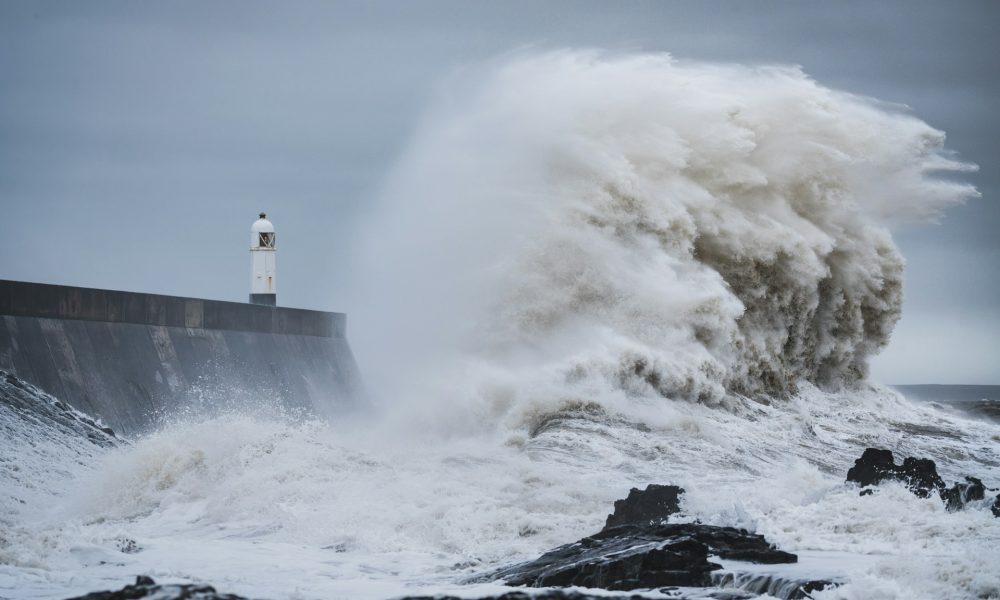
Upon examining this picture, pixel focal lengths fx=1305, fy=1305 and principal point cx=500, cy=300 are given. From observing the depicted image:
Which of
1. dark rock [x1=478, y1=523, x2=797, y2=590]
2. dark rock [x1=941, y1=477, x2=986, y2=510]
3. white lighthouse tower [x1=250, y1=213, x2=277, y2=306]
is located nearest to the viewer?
dark rock [x1=478, y1=523, x2=797, y2=590]

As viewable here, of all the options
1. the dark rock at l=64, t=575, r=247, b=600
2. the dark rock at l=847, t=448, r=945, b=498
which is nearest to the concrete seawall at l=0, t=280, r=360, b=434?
the dark rock at l=64, t=575, r=247, b=600

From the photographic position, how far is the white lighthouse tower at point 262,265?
1778 cm

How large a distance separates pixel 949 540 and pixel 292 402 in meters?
9.17

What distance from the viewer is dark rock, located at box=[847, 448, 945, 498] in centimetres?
1005

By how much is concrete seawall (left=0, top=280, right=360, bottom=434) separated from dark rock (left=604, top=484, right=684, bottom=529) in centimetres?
537

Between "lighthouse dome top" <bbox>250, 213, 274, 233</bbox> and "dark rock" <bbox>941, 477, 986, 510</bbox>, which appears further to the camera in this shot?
"lighthouse dome top" <bbox>250, 213, 274, 233</bbox>

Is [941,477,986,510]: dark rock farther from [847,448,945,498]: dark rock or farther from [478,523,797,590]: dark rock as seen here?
[478,523,797,590]: dark rock

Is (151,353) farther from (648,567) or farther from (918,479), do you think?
(918,479)

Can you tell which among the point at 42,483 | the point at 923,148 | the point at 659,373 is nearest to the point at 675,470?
the point at 659,373

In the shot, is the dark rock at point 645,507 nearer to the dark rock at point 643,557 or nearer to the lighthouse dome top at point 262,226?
the dark rock at point 643,557

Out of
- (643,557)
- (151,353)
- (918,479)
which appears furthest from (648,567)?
(151,353)

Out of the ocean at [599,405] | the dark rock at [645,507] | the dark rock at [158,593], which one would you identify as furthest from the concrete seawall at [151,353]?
the dark rock at [158,593]

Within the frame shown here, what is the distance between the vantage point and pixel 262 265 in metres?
17.9

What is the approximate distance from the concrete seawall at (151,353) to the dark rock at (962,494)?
24.7 ft
